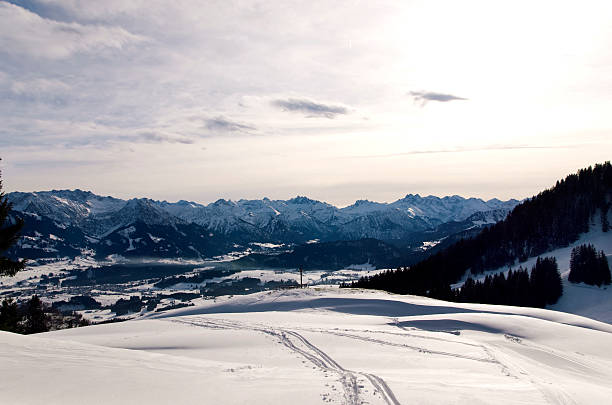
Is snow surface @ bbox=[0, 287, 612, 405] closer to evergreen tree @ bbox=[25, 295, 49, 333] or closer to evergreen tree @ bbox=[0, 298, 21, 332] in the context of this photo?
evergreen tree @ bbox=[0, 298, 21, 332]

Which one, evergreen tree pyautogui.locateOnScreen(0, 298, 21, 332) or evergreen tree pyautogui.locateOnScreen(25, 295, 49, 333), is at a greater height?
evergreen tree pyautogui.locateOnScreen(0, 298, 21, 332)

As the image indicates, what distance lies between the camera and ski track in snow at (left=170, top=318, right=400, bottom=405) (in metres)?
13.5

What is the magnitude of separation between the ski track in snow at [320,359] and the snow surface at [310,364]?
2.5 inches

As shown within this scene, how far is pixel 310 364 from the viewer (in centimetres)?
1833

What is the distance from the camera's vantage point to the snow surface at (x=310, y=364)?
13.1 m

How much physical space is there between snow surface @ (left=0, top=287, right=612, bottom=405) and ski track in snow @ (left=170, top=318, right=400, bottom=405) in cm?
6

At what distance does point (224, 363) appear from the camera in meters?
18.2

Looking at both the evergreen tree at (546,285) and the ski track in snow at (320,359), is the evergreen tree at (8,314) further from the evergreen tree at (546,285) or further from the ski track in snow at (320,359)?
the evergreen tree at (546,285)

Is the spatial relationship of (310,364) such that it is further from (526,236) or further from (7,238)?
(526,236)

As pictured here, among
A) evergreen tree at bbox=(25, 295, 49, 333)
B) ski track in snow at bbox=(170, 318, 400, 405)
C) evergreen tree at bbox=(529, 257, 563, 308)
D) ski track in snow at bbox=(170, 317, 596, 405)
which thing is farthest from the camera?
evergreen tree at bbox=(529, 257, 563, 308)

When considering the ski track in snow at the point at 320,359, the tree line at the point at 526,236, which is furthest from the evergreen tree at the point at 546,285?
the ski track in snow at the point at 320,359

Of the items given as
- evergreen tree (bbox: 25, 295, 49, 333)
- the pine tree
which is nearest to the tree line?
evergreen tree (bbox: 25, 295, 49, 333)

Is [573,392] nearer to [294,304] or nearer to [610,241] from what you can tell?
[294,304]

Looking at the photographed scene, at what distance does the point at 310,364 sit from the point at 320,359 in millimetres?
1160
